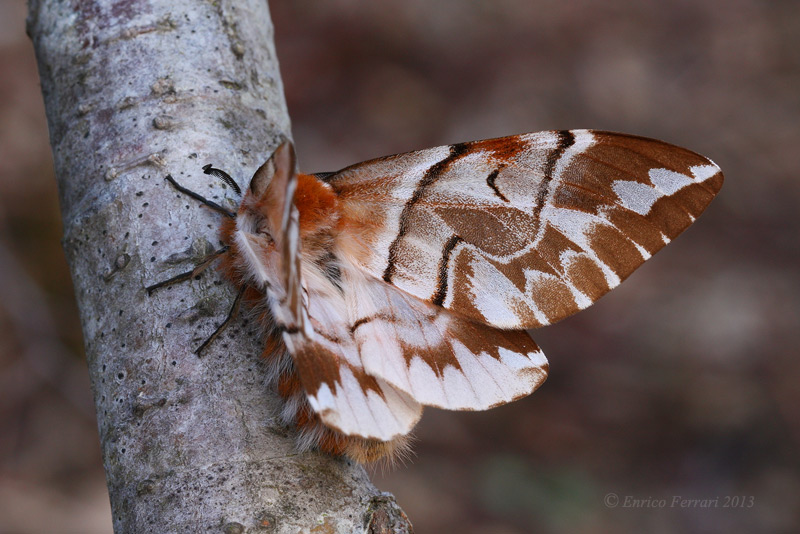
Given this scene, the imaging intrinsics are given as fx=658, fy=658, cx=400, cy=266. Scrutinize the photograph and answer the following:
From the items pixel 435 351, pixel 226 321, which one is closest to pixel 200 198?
pixel 226 321

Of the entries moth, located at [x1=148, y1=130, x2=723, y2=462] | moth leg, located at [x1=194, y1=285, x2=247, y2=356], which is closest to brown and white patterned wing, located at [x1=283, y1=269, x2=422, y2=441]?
moth, located at [x1=148, y1=130, x2=723, y2=462]

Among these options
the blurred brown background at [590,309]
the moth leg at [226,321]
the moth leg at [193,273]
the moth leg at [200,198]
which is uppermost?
the moth leg at [200,198]

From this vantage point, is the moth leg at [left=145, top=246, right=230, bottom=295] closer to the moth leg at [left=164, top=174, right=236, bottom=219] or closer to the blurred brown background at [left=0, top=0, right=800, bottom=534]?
the moth leg at [left=164, top=174, right=236, bottom=219]

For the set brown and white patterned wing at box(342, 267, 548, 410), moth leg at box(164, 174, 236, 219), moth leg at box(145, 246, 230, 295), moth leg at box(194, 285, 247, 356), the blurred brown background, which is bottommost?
the blurred brown background

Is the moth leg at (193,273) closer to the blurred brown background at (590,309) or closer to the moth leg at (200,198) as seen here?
the moth leg at (200,198)

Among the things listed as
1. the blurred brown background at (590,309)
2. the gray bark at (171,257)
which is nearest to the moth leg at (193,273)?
the gray bark at (171,257)

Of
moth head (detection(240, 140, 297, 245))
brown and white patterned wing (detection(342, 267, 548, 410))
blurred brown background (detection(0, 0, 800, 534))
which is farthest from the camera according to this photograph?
blurred brown background (detection(0, 0, 800, 534))

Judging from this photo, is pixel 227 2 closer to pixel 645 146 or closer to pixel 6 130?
pixel 645 146

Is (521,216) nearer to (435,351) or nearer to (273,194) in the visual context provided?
(435,351)
